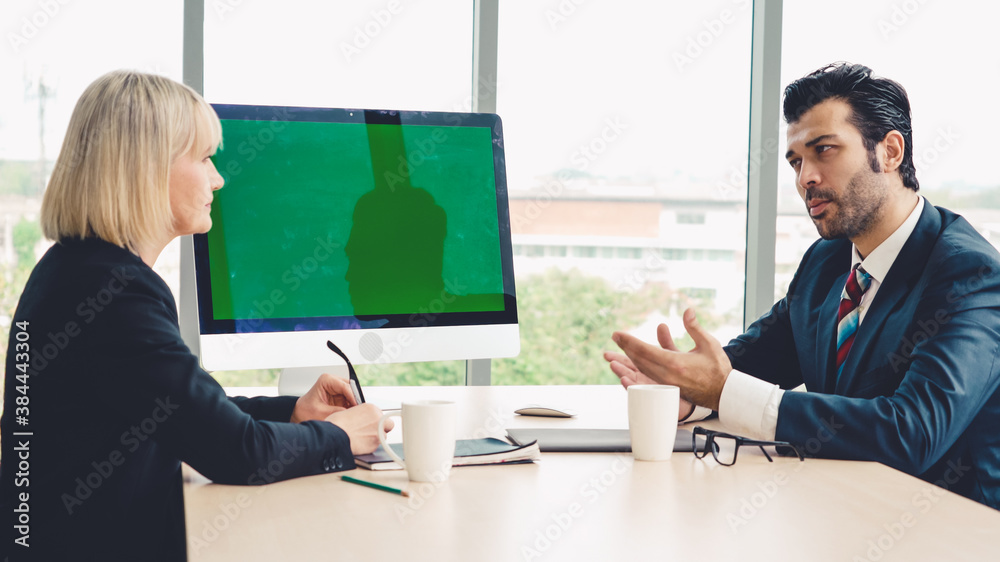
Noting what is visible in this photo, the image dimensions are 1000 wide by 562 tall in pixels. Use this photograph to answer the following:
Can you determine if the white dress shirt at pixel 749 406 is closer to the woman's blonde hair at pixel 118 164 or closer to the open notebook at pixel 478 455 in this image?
the open notebook at pixel 478 455

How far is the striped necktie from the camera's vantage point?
1.65 metres

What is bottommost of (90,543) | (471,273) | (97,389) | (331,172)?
(90,543)

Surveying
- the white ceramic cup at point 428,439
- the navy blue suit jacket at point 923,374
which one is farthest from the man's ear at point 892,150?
the white ceramic cup at point 428,439

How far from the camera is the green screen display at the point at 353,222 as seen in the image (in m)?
1.56

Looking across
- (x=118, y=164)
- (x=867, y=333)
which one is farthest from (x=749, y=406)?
(x=118, y=164)

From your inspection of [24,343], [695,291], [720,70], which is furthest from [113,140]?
[695,291]

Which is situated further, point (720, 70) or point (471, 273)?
point (720, 70)

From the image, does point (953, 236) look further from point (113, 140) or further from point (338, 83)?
point (338, 83)

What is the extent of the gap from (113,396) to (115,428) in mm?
60

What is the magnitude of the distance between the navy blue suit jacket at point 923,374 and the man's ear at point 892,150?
145 millimetres

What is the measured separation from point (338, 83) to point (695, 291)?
2276mm

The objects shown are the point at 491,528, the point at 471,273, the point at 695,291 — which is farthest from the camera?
the point at 695,291

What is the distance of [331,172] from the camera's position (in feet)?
5.34

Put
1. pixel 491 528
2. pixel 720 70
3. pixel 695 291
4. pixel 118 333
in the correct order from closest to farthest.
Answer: pixel 491 528
pixel 118 333
pixel 720 70
pixel 695 291
